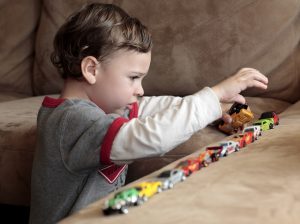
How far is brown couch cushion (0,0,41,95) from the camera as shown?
6.44ft

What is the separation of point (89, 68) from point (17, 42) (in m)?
0.97

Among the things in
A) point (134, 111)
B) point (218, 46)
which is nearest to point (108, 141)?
point (134, 111)

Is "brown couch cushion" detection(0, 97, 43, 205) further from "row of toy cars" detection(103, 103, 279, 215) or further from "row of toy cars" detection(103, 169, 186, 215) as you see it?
"row of toy cars" detection(103, 169, 186, 215)

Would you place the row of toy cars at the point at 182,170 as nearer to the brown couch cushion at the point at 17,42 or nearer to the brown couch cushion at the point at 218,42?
the brown couch cushion at the point at 218,42

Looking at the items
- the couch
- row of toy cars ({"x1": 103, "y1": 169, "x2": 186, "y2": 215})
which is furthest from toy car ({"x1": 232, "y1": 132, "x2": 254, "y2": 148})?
the couch

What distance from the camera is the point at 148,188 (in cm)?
66

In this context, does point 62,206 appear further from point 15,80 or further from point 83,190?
point 15,80

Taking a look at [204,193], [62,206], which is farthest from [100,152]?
[204,193]

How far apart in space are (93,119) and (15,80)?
1.09 m

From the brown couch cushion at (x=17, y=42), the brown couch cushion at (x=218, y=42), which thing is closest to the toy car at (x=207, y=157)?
the brown couch cushion at (x=218, y=42)

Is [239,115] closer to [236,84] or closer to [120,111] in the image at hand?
[236,84]

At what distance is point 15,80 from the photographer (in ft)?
6.50

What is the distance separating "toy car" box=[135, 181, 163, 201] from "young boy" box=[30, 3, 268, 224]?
27 cm

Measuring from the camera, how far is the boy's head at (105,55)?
1.08 meters
